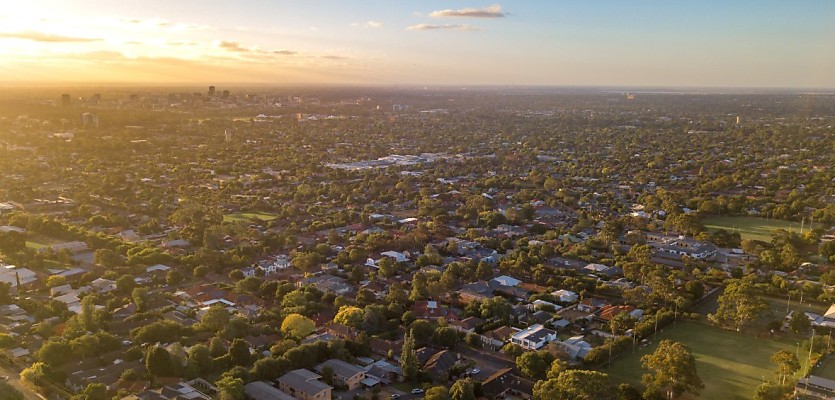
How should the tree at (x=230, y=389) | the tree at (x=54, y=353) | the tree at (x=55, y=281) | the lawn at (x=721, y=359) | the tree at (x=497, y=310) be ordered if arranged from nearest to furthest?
the tree at (x=230, y=389)
the lawn at (x=721, y=359)
the tree at (x=54, y=353)
the tree at (x=497, y=310)
the tree at (x=55, y=281)

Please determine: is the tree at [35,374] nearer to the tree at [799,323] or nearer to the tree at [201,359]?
the tree at [201,359]

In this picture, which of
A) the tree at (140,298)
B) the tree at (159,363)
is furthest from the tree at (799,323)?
the tree at (140,298)

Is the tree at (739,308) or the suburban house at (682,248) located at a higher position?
the tree at (739,308)

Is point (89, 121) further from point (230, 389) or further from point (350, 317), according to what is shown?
point (230, 389)

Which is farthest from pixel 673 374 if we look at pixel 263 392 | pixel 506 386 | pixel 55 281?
pixel 55 281

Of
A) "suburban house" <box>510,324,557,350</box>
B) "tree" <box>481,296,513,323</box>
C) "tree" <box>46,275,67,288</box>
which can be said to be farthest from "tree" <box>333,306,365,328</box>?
"tree" <box>46,275,67,288</box>

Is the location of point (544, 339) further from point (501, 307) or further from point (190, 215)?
point (190, 215)

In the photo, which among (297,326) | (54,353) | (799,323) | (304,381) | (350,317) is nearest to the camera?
(304,381)

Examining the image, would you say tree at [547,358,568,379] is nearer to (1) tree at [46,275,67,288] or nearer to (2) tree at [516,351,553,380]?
(2) tree at [516,351,553,380]
